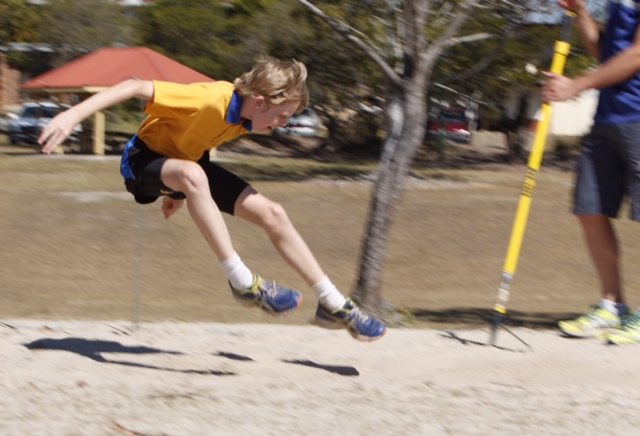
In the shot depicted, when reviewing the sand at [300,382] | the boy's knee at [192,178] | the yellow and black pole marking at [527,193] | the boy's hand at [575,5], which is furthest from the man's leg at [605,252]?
the boy's knee at [192,178]

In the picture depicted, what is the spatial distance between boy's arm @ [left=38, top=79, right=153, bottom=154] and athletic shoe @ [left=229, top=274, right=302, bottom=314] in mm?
1104

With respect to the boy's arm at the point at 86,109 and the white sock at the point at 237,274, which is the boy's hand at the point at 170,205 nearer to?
the white sock at the point at 237,274

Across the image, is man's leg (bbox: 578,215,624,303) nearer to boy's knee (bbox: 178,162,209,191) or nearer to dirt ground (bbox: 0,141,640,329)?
dirt ground (bbox: 0,141,640,329)

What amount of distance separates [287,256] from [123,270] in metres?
7.97

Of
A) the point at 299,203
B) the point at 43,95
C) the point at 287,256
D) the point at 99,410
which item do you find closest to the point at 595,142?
the point at 287,256

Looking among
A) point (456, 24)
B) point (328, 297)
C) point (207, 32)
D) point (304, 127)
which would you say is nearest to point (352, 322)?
point (328, 297)

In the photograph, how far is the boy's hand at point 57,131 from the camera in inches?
187

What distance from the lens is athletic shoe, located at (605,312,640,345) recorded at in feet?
19.9

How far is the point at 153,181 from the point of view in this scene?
542 centimetres

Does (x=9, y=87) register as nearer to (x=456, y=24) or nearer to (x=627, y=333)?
(x=456, y=24)

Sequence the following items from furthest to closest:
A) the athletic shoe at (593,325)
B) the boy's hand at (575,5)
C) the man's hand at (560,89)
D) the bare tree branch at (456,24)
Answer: the bare tree branch at (456,24) < the boy's hand at (575,5) < the athletic shoe at (593,325) < the man's hand at (560,89)

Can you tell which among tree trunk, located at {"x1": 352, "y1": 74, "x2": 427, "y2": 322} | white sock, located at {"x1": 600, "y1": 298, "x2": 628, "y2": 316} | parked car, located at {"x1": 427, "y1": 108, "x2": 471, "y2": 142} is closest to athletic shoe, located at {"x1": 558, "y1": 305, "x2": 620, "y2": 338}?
white sock, located at {"x1": 600, "y1": 298, "x2": 628, "y2": 316}

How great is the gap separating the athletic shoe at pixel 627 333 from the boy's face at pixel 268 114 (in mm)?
2353

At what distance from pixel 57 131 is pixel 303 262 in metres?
1.46
